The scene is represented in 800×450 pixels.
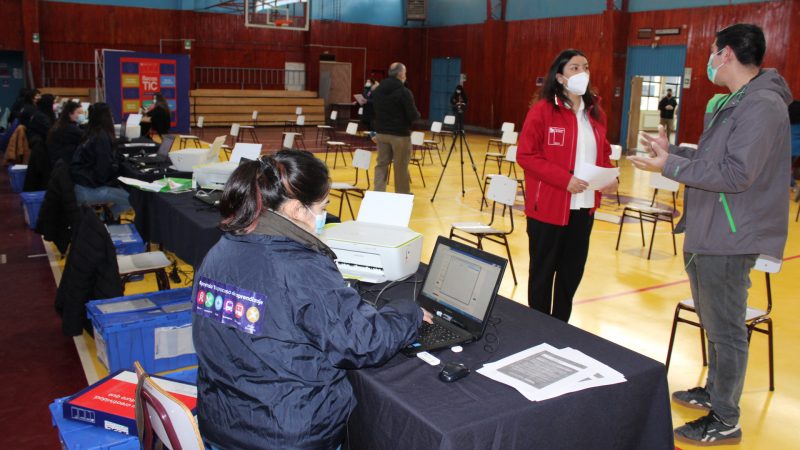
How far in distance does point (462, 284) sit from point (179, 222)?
260 cm

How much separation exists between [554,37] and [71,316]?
15.4m

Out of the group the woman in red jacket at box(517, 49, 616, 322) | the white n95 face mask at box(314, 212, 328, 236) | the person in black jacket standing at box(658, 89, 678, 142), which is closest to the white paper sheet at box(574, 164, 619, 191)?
the woman in red jacket at box(517, 49, 616, 322)

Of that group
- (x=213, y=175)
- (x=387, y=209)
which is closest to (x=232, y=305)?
(x=387, y=209)

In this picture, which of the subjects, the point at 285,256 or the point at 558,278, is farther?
the point at 558,278

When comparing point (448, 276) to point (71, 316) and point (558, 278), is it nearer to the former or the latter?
point (558, 278)

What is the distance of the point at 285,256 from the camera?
5.70 feet

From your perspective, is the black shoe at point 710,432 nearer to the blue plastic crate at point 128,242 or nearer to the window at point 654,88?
the blue plastic crate at point 128,242

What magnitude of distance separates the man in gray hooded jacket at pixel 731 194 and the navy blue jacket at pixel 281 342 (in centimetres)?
157

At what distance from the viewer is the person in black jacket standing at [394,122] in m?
7.61

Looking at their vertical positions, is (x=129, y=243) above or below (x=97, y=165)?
below

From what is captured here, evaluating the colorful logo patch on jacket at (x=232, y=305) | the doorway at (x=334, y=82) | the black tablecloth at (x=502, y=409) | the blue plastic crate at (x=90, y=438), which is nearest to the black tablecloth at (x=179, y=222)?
the blue plastic crate at (x=90, y=438)

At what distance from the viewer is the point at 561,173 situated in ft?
10.9

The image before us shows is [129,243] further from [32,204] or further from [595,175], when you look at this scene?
[595,175]

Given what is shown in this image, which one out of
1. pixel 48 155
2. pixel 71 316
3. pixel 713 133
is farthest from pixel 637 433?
pixel 48 155
